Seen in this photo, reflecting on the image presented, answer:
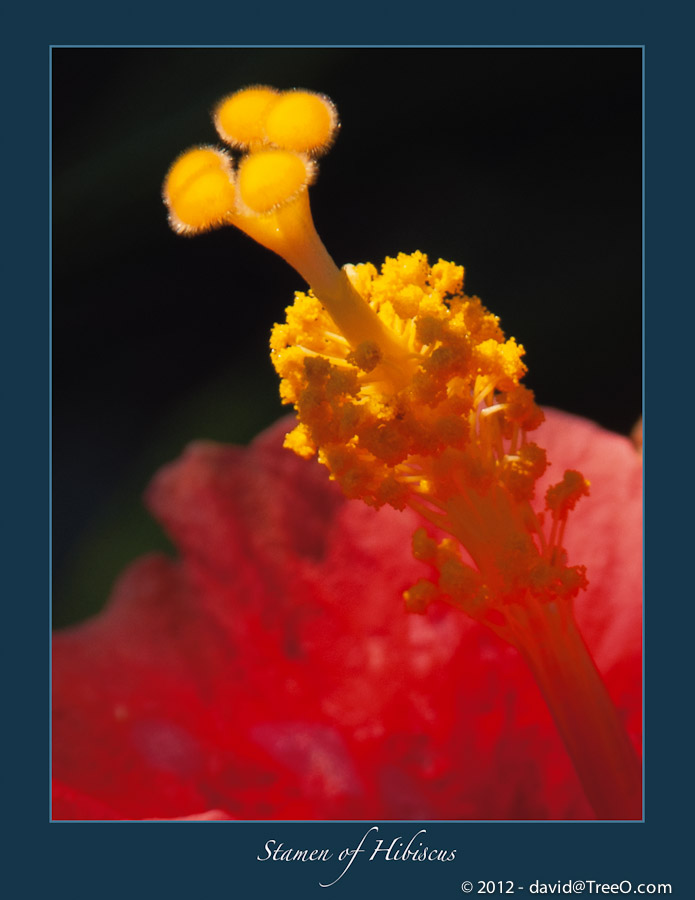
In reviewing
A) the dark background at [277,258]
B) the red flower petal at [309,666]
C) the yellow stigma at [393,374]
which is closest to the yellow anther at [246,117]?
the yellow stigma at [393,374]

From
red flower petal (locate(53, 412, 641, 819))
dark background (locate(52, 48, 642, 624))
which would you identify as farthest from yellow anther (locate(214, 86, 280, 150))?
red flower petal (locate(53, 412, 641, 819))

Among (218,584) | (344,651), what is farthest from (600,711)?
(218,584)

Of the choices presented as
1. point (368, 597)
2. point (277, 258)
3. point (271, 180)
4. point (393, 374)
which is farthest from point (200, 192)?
point (368, 597)

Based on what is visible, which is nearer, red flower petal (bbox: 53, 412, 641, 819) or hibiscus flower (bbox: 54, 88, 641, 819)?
hibiscus flower (bbox: 54, 88, 641, 819)

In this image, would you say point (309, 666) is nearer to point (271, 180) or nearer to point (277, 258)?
point (277, 258)

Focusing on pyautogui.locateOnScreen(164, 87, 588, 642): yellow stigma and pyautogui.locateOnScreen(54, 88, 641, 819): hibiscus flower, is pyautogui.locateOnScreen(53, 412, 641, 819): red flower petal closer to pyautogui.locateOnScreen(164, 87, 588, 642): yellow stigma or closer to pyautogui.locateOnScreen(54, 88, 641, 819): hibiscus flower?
pyautogui.locateOnScreen(54, 88, 641, 819): hibiscus flower

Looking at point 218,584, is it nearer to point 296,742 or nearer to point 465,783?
point 296,742
